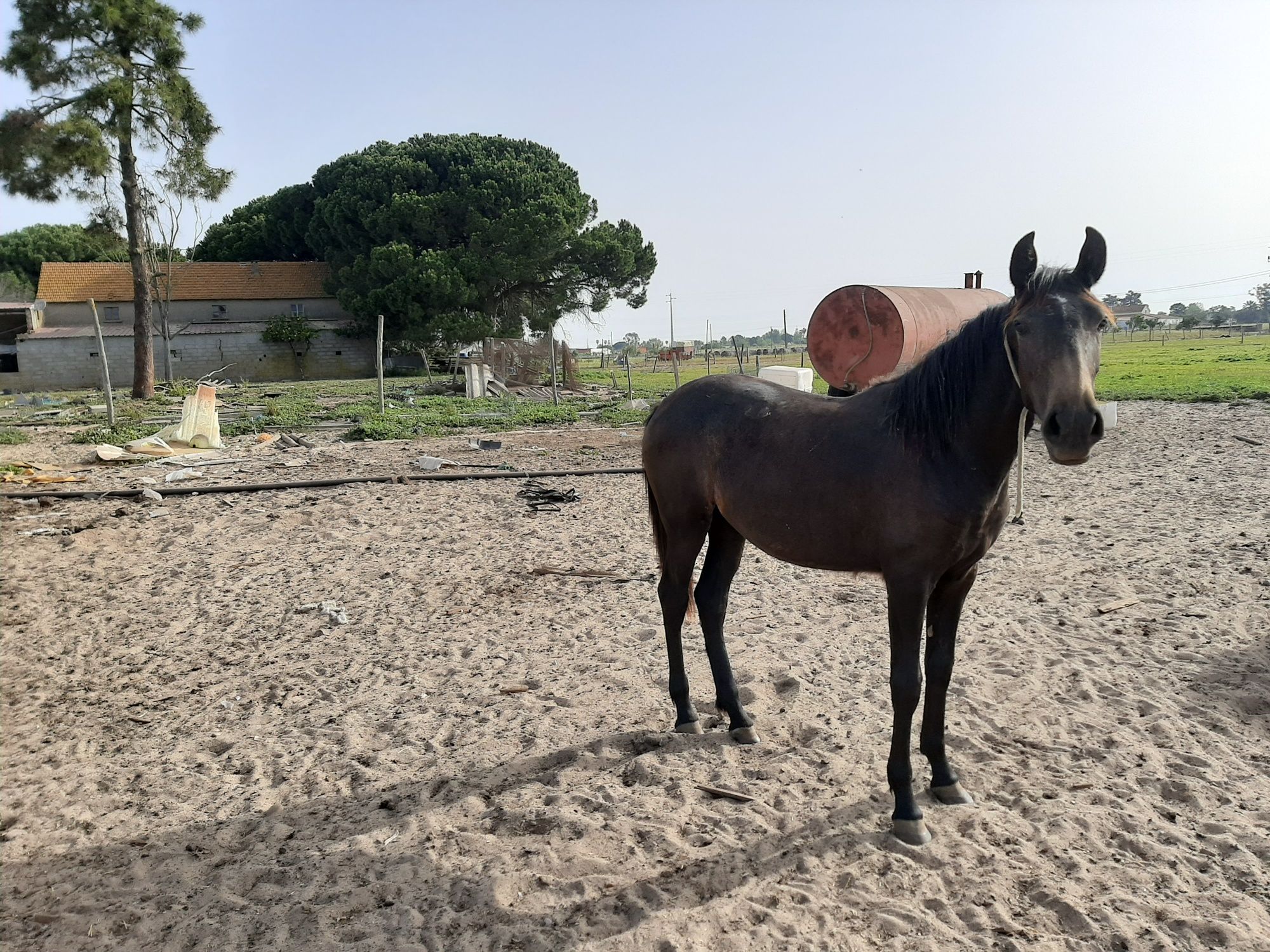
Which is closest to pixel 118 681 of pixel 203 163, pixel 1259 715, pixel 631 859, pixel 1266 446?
pixel 631 859

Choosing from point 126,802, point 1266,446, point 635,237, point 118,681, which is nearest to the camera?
point 126,802

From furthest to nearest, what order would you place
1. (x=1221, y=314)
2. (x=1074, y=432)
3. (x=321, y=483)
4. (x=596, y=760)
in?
(x=1221, y=314) < (x=321, y=483) < (x=596, y=760) < (x=1074, y=432)

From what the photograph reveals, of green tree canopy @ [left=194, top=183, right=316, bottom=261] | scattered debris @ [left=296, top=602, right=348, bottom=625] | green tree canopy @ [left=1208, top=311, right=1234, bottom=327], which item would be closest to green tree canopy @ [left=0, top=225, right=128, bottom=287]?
green tree canopy @ [left=194, top=183, right=316, bottom=261]

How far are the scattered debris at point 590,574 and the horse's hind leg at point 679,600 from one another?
7.34 feet

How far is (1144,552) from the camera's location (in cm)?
621

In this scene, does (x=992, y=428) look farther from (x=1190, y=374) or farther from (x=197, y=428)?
(x=1190, y=374)

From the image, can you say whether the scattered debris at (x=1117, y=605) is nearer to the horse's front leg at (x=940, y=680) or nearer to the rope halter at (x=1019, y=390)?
the horse's front leg at (x=940, y=680)

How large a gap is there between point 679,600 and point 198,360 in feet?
131

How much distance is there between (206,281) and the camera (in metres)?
40.7

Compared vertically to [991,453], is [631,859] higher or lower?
lower

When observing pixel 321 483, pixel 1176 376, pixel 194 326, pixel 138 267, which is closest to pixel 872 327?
pixel 321 483

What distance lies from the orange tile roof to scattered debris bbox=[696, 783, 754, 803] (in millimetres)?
41860

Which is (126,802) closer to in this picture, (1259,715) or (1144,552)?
(1259,715)

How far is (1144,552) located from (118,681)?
731 cm
